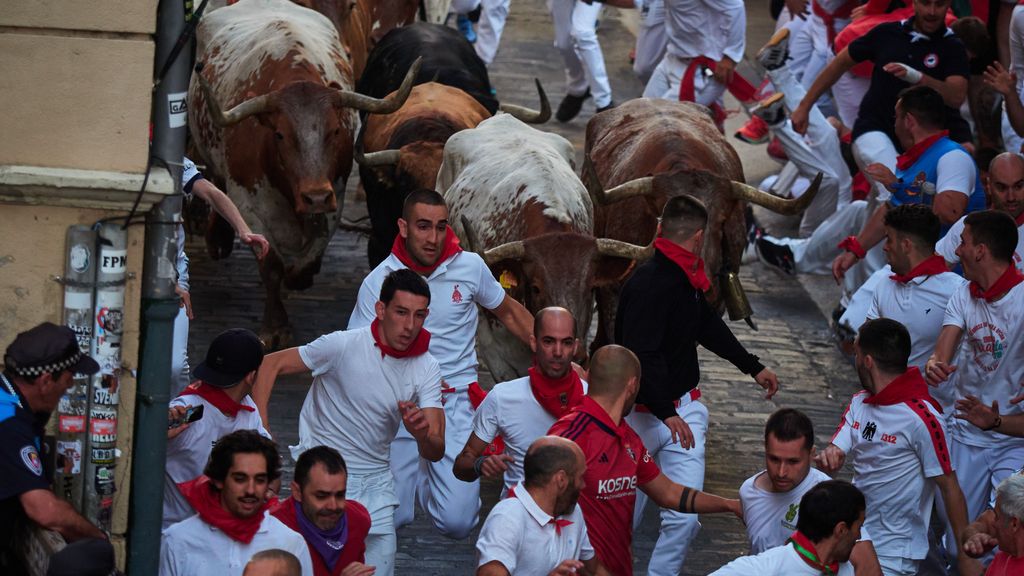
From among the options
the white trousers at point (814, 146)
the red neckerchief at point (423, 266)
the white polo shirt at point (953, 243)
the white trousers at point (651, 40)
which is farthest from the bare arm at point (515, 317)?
the white trousers at point (651, 40)

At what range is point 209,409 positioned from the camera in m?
6.72

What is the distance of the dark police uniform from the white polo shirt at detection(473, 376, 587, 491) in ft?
17.9

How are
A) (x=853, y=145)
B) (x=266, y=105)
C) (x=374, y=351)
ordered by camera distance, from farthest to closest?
(x=853, y=145) < (x=266, y=105) < (x=374, y=351)

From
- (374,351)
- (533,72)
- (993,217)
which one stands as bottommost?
(533,72)

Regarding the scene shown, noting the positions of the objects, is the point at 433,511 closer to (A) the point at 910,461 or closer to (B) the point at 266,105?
(A) the point at 910,461

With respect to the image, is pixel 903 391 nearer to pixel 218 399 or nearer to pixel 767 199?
pixel 767 199

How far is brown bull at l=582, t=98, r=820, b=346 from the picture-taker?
33.1 ft

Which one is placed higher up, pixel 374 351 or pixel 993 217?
pixel 993 217

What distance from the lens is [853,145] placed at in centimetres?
1192

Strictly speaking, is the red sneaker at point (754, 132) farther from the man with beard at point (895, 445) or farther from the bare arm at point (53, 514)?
the bare arm at point (53, 514)

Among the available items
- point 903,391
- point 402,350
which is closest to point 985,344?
point 903,391

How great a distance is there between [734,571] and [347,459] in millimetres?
2179

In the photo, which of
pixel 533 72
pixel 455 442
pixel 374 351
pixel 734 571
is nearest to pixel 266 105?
pixel 455 442

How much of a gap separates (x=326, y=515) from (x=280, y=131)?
538cm
